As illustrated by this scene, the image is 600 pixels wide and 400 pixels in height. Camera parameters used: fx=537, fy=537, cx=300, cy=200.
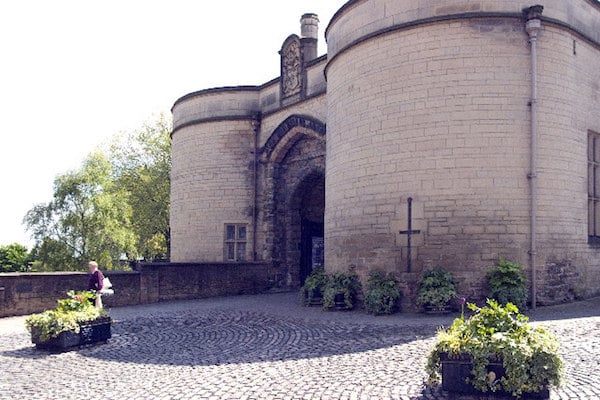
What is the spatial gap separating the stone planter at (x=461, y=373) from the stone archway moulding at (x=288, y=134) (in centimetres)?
1142

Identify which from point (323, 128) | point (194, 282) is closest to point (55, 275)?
point (194, 282)

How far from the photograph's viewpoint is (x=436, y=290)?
396 inches

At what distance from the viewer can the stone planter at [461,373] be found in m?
4.90

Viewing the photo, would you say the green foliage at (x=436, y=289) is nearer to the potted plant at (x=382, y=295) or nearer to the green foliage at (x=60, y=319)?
the potted plant at (x=382, y=295)

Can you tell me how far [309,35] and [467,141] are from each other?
8775mm

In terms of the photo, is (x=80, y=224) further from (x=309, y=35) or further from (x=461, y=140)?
(x=461, y=140)

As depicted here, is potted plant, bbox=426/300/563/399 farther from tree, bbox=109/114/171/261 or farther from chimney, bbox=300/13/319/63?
tree, bbox=109/114/171/261

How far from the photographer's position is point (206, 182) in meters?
19.4

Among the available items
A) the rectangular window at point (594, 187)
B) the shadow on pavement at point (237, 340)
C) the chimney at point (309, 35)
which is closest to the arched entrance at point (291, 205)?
the chimney at point (309, 35)

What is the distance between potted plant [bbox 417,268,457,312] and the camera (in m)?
10.0

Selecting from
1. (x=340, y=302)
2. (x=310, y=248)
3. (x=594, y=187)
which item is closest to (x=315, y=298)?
(x=340, y=302)

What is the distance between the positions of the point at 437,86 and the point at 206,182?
10653 mm

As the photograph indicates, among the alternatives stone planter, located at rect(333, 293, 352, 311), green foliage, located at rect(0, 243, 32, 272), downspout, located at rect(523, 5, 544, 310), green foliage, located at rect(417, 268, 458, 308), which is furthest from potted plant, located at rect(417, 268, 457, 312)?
green foliage, located at rect(0, 243, 32, 272)

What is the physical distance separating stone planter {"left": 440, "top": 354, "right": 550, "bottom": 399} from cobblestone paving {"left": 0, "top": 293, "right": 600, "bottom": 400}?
13 cm
